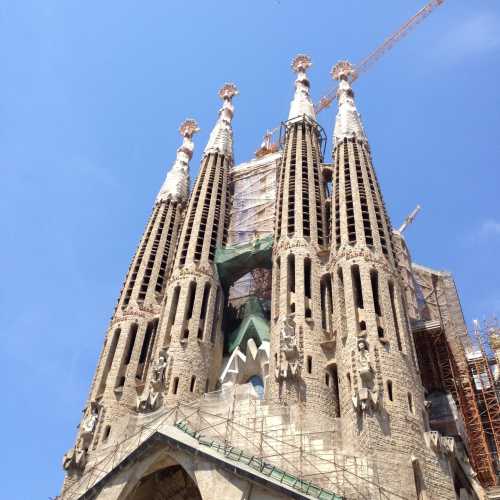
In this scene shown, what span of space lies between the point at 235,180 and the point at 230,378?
1891 centimetres

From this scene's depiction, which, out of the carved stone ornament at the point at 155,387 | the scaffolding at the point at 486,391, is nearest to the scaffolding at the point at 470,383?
the scaffolding at the point at 486,391

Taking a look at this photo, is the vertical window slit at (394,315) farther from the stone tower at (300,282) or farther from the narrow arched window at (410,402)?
the stone tower at (300,282)

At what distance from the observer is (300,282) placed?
105ft

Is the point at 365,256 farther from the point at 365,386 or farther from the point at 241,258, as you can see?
the point at 241,258

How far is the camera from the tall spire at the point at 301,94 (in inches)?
1863

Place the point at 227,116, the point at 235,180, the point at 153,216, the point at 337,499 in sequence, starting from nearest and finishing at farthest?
the point at 337,499, the point at 153,216, the point at 235,180, the point at 227,116

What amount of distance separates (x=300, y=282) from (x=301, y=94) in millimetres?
22644

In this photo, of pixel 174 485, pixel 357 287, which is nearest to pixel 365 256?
pixel 357 287

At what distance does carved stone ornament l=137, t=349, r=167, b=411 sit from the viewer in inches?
1146

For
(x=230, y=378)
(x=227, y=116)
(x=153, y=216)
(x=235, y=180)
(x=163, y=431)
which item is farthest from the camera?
(x=227, y=116)

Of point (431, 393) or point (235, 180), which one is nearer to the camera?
point (431, 393)

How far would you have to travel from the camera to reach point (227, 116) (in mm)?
53375

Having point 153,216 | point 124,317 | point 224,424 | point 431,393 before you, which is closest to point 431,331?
point 431,393

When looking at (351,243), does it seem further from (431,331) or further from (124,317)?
(124,317)
